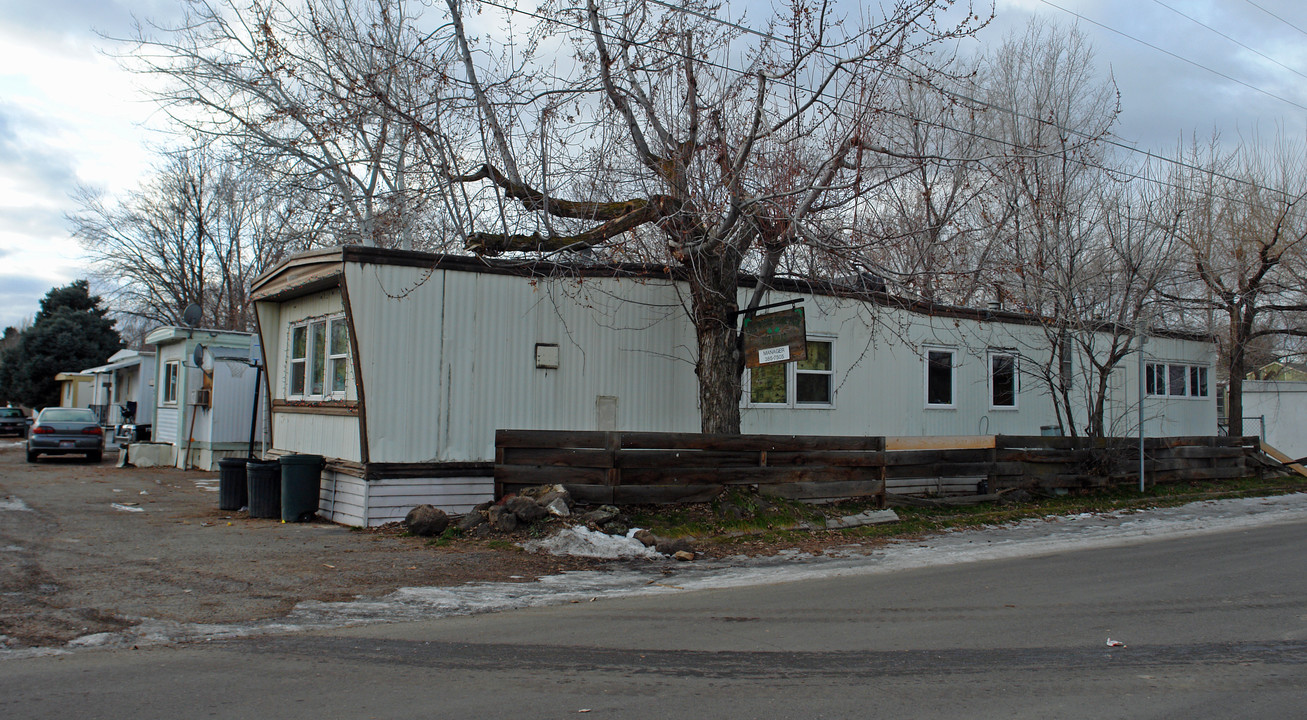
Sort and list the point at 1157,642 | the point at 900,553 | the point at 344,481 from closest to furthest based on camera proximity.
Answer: the point at 1157,642 < the point at 900,553 < the point at 344,481

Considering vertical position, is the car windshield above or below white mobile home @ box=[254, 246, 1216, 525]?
below

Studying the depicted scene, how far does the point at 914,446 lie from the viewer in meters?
13.4

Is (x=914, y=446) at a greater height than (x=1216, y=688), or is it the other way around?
(x=914, y=446)

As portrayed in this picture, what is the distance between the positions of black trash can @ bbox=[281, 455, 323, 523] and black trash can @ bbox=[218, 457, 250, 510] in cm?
133

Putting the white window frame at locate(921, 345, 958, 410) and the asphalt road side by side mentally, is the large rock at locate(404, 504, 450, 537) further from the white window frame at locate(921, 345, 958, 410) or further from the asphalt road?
the white window frame at locate(921, 345, 958, 410)

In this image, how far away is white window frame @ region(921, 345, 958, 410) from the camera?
635 inches

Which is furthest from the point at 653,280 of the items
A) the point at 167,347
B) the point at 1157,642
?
the point at 167,347

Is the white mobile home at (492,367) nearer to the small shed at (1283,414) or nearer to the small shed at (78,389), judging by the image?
the small shed at (1283,414)

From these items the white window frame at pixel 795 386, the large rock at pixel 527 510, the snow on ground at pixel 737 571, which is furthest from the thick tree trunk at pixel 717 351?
the large rock at pixel 527 510

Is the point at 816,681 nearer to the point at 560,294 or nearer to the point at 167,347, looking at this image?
the point at 560,294

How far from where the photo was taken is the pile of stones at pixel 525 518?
Result: 10.3 metres

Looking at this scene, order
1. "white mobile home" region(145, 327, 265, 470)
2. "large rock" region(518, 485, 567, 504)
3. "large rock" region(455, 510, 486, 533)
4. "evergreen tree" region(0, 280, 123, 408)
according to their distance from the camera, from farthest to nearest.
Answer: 1. "evergreen tree" region(0, 280, 123, 408)
2. "white mobile home" region(145, 327, 265, 470)
3. "large rock" region(518, 485, 567, 504)
4. "large rock" region(455, 510, 486, 533)

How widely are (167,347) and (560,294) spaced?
1551 centimetres

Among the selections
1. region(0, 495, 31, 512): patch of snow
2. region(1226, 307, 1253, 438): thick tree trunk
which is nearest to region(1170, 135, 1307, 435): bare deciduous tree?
region(1226, 307, 1253, 438): thick tree trunk
